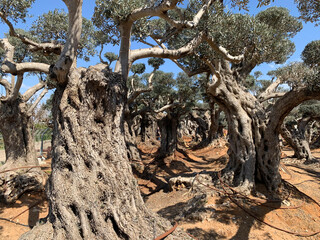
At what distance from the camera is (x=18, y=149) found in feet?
28.6

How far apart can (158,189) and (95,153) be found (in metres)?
6.80

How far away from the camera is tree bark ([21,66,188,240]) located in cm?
345

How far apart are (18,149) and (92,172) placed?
6.87 meters

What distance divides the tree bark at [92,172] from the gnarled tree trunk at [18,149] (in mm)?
5334

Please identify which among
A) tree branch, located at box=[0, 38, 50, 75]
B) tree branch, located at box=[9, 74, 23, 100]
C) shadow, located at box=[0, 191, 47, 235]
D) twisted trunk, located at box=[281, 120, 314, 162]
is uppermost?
tree branch, located at box=[9, 74, 23, 100]

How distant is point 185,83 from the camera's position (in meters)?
18.4

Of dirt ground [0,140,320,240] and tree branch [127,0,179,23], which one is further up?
tree branch [127,0,179,23]

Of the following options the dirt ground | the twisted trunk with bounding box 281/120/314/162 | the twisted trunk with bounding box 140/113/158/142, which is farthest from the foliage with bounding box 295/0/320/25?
the twisted trunk with bounding box 140/113/158/142

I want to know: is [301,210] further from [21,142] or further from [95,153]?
[21,142]

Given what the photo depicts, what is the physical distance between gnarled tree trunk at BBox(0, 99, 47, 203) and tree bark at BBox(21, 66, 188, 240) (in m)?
5.33

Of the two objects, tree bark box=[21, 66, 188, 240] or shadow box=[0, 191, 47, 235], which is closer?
tree bark box=[21, 66, 188, 240]

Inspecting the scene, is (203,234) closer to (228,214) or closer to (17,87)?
(228,214)

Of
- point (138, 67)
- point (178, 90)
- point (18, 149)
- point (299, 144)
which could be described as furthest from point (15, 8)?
point (299, 144)

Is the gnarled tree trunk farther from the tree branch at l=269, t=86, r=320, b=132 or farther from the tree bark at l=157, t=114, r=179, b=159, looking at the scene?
the tree branch at l=269, t=86, r=320, b=132
